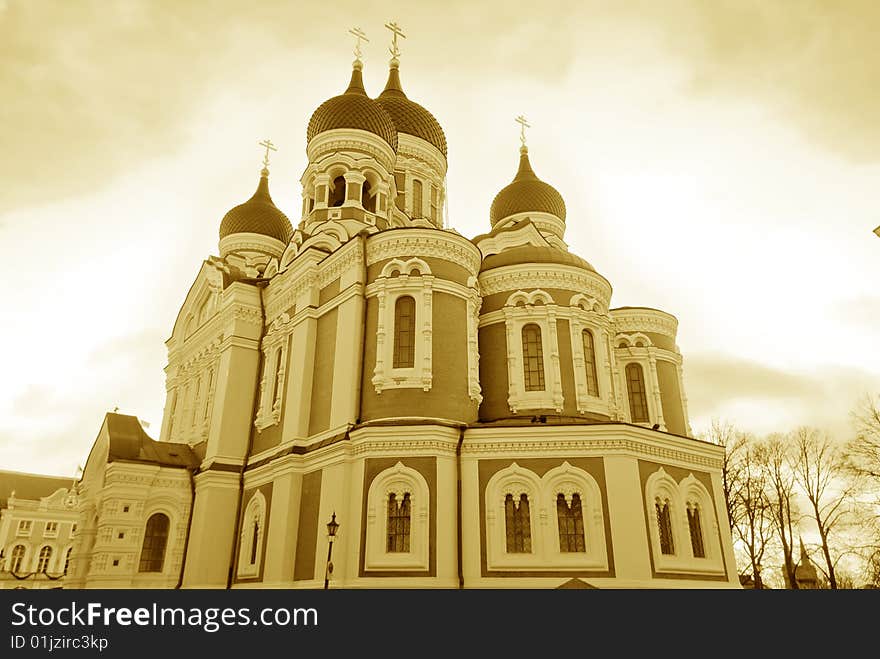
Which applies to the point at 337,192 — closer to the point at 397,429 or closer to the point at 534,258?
the point at 534,258

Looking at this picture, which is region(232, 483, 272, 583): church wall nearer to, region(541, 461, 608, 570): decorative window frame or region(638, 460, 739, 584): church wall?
region(541, 461, 608, 570): decorative window frame

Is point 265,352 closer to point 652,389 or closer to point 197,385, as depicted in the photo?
point 197,385

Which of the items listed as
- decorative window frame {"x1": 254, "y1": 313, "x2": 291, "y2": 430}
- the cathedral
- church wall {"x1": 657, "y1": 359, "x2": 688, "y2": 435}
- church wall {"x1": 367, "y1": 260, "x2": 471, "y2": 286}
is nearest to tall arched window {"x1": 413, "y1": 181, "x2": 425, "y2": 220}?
the cathedral

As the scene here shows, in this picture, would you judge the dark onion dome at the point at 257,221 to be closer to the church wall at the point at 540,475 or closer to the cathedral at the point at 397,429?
the cathedral at the point at 397,429

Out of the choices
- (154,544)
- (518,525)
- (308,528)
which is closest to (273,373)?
(308,528)

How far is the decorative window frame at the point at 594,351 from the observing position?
19.2 m

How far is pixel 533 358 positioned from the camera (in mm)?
19750

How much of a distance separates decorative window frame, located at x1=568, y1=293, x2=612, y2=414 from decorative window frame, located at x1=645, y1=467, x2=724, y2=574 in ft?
11.7

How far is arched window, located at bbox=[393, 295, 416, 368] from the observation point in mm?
17609

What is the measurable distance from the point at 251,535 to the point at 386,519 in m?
5.98

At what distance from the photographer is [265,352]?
867 inches

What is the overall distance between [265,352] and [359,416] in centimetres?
632

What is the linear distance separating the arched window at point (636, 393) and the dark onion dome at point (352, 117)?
44.1ft
